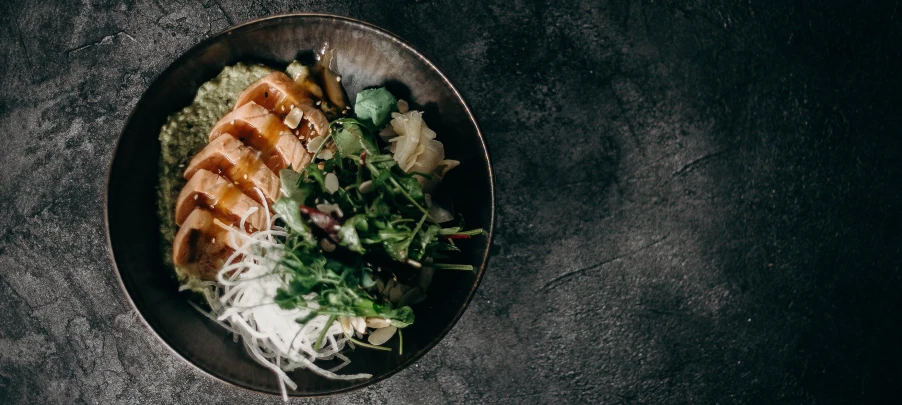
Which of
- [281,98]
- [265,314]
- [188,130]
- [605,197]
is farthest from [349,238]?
[605,197]

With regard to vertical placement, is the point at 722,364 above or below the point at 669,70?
below

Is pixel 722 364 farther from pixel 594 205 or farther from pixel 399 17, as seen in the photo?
pixel 399 17

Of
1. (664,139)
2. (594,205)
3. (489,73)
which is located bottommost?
(594,205)

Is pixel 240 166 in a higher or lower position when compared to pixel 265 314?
higher

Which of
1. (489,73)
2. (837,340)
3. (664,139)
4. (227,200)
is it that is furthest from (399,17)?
(837,340)

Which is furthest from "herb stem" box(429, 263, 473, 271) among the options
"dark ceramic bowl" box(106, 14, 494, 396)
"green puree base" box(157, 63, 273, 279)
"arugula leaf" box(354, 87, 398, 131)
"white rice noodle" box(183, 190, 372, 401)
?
"green puree base" box(157, 63, 273, 279)

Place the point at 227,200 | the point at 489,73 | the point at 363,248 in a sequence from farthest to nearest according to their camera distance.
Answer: the point at 489,73, the point at 227,200, the point at 363,248

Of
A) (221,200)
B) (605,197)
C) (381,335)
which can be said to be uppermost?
(221,200)

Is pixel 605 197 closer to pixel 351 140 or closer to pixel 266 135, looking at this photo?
pixel 351 140
